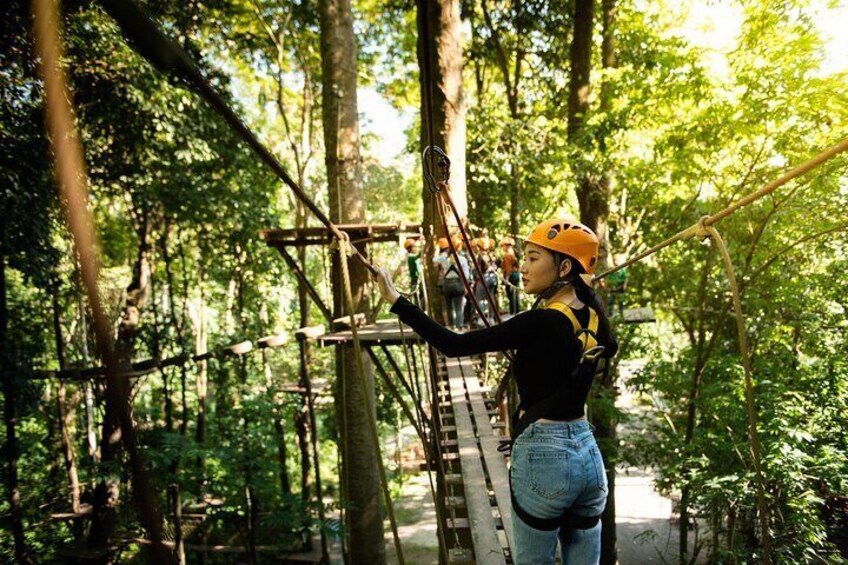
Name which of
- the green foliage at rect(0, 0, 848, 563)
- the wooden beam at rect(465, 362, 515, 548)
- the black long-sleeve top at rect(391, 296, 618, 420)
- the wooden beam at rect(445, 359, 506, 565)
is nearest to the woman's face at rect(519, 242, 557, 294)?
the black long-sleeve top at rect(391, 296, 618, 420)

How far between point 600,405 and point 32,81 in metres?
7.21

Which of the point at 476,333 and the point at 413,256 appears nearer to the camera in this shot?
the point at 476,333

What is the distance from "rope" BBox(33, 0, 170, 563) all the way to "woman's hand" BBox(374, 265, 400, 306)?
1183mm

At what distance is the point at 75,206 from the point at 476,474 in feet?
10.2

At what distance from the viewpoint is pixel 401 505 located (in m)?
14.3

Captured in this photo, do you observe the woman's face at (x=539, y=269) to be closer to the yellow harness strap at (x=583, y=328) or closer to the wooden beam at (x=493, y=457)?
the yellow harness strap at (x=583, y=328)

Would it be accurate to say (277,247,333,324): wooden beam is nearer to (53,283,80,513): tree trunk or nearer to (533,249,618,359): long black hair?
(533,249,618,359): long black hair

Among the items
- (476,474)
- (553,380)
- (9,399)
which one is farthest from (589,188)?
(9,399)

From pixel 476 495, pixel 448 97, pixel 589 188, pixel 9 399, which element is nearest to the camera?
pixel 476 495

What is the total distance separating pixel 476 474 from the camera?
3197 mm

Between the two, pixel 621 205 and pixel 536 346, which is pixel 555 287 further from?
pixel 621 205

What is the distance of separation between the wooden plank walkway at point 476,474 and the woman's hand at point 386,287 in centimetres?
145

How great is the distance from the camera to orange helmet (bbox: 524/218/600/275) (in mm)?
1610

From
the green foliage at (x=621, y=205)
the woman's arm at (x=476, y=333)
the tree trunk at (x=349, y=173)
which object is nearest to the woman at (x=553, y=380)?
the woman's arm at (x=476, y=333)
